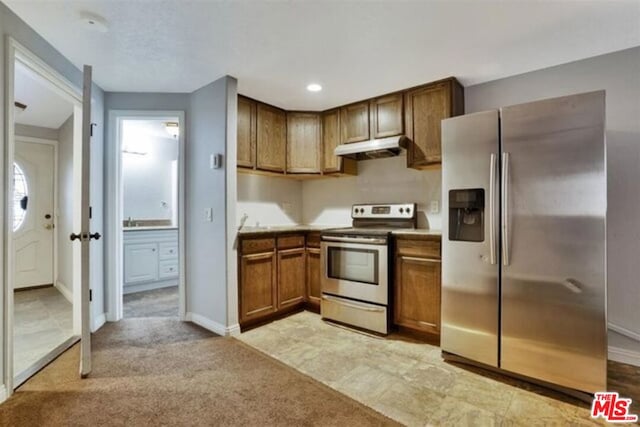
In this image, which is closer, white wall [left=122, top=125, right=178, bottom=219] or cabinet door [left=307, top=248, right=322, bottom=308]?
cabinet door [left=307, top=248, right=322, bottom=308]

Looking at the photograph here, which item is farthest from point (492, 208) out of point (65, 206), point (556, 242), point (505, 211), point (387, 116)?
point (65, 206)

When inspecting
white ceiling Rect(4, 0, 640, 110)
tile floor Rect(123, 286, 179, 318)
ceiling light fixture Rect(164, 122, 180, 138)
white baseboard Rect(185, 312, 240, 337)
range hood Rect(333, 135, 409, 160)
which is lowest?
tile floor Rect(123, 286, 179, 318)

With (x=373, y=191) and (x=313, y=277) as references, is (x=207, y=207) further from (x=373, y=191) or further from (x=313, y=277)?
(x=373, y=191)

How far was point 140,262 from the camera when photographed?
4348mm

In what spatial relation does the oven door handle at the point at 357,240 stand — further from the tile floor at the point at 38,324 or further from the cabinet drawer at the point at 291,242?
the tile floor at the point at 38,324

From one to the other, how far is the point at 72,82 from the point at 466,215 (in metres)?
3.35

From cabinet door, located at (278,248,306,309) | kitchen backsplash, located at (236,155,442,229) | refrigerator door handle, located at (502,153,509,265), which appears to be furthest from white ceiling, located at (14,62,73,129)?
refrigerator door handle, located at (502,153,509,265)

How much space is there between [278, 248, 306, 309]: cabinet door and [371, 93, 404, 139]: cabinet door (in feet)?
5.11

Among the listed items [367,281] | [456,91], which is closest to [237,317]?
[367,281]

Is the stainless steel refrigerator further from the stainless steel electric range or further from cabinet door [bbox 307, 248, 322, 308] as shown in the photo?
cabinet door [bbox 307, 248, 322, 308]

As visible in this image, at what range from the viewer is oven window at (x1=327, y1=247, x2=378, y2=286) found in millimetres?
2852

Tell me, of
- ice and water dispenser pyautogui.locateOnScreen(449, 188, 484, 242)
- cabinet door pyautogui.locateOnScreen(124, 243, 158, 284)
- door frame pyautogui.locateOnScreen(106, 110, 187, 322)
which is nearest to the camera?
ice and water dispenser pyautogui.locateOnScreen(449, 188, 484, 242)

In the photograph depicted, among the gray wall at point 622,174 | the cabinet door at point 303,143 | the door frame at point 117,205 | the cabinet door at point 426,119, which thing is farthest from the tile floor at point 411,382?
the cabinet door at point 303,143

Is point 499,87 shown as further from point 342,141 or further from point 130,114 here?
point 130,114
